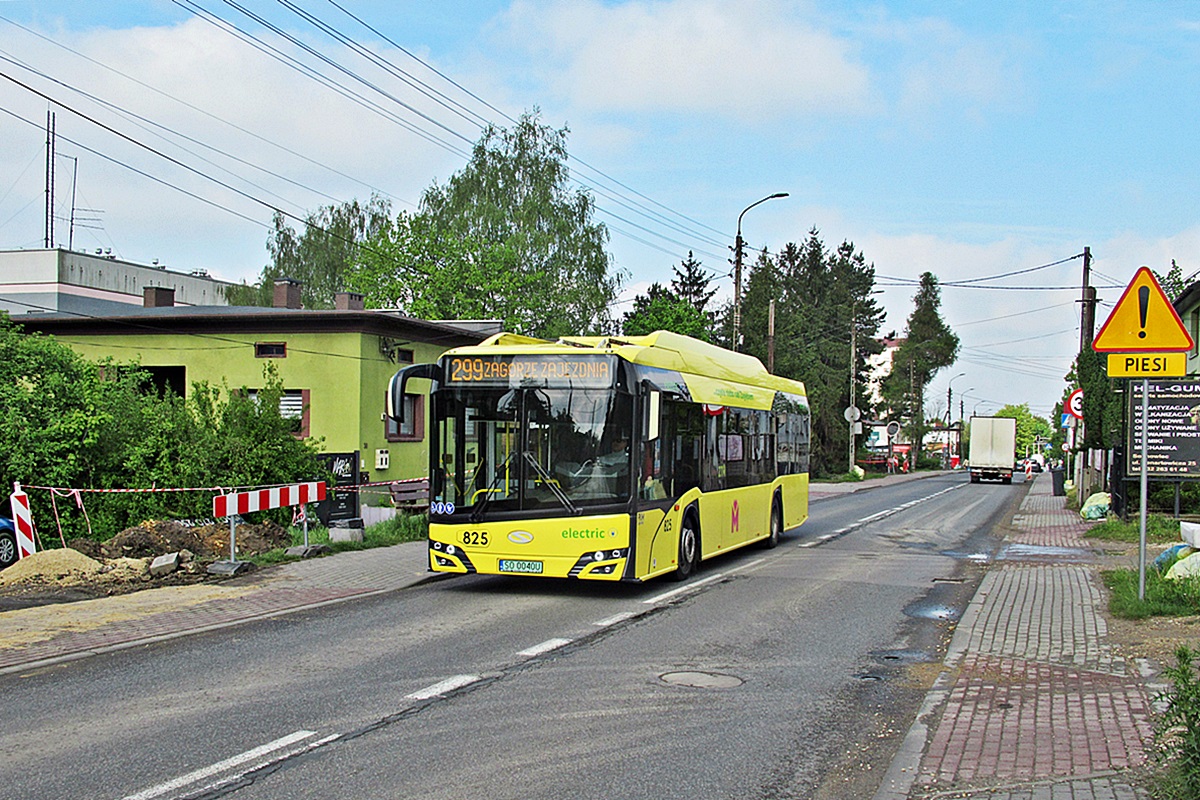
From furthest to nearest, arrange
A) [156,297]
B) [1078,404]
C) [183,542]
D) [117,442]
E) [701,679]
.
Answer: [156,297] < [1078,404] < [117,442] < [183,542] < [701,679]

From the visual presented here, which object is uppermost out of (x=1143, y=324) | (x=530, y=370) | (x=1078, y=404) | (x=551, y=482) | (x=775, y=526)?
(x=1143, y=324)

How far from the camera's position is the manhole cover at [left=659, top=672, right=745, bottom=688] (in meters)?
7.97

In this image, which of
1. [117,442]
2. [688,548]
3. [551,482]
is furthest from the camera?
[117,442]

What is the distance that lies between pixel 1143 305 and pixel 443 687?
7415mm

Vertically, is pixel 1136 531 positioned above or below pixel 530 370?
below

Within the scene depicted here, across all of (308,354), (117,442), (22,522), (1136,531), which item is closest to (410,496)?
(117,442)

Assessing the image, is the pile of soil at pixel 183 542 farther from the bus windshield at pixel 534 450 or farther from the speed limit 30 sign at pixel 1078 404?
the speed limit 30 sign at pixel 1078 404

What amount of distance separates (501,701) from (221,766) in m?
2.06

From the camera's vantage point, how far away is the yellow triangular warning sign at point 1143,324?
10.2 m

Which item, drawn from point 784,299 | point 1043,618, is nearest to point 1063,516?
point 1043,618

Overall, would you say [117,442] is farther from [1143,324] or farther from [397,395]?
Result: [1143,324]

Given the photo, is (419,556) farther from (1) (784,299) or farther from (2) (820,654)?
(1) (784,299)

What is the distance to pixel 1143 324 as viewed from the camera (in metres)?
10.4

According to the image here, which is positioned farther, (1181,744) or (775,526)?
(775,526)
